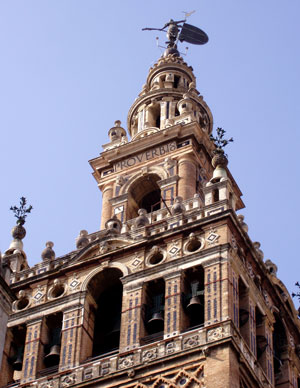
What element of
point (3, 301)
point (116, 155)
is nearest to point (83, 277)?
point (116, 155)

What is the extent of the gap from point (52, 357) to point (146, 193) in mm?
10293

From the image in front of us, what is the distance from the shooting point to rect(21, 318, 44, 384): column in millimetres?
37875

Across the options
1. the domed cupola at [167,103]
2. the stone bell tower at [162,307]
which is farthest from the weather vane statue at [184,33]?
the stone bell tower at [162,307]

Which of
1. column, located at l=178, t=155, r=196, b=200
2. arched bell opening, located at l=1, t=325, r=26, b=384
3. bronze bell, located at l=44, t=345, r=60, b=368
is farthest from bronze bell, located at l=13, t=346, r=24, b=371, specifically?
column, located at l=178, t=155, r=196, b=200

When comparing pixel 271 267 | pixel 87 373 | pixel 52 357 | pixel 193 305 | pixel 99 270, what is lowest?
pixel 87 373

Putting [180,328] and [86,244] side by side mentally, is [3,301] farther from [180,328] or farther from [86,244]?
[86,244]

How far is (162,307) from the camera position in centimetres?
3819

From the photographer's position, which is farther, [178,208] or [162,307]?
[178,208]

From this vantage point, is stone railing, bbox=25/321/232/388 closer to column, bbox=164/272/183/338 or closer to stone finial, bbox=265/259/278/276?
column, bbox=164/272/183/338

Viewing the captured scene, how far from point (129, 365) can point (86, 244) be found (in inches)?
260

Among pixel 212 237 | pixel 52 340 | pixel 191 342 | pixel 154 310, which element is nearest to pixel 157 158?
pixel 212 237

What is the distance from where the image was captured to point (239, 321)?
38094 mm

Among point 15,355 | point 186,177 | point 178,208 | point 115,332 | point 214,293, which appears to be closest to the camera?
point 214,293

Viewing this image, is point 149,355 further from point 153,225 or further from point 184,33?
point 184,33
